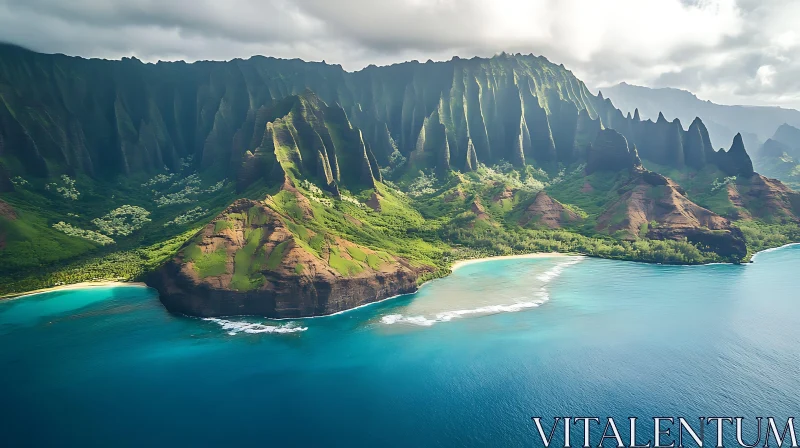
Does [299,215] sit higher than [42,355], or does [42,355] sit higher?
[299,215]

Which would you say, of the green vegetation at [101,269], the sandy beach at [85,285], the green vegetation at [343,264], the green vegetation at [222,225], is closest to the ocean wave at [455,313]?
the green vegetation at [343,264]

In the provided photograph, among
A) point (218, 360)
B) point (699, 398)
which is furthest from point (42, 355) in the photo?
point (699, 398)

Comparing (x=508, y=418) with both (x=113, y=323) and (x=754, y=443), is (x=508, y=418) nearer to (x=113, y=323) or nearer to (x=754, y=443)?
(x=754, y=443)

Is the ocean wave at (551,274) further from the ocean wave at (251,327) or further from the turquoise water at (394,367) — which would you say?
the ocean wave at (251,327)

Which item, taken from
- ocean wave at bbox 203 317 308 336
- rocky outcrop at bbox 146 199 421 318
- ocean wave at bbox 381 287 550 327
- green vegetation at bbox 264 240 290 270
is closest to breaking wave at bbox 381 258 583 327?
ocean wave at bbox 381 287 550 327

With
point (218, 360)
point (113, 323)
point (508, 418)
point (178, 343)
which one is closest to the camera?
point (508, 418)

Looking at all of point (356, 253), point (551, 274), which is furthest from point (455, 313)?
point (551, 274)

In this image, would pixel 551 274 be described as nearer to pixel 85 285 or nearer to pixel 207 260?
pixel 207 260
